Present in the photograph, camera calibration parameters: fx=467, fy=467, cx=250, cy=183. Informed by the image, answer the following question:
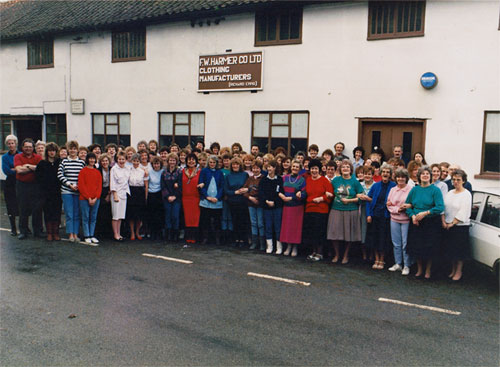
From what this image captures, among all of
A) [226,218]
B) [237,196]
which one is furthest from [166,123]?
[237,196]

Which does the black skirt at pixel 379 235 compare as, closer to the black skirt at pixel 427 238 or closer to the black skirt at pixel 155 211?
the black skirt at pixel 427 238

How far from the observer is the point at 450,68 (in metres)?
11.2

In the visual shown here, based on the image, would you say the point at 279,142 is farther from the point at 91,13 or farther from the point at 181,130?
the point at 91,13

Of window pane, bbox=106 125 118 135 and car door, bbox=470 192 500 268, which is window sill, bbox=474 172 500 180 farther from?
window pane, bbox=106 125 118 135

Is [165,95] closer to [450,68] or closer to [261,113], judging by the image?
[261,113]

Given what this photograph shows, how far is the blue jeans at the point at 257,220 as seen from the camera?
9289 millimetres

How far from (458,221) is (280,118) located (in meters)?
7.40

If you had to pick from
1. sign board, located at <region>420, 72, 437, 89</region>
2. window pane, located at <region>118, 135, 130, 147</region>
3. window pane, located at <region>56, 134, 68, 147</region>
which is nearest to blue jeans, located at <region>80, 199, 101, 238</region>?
window pane, located at <region>118, 135, 130, 147</region>

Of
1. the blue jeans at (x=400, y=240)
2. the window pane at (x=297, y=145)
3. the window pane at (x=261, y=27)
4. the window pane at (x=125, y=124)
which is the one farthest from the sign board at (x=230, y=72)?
the blue jeans at (x=400, y=240)

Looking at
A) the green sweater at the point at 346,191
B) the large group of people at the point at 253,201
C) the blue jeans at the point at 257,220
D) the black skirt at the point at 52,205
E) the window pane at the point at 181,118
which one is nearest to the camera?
the large group of people at the point at 253,201

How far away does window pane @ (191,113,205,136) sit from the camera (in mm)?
15391

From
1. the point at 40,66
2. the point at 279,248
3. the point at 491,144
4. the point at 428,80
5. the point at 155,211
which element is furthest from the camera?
the point at 40,66

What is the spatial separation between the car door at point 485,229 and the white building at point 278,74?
12.9 ft

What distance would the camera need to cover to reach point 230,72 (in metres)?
14.5
